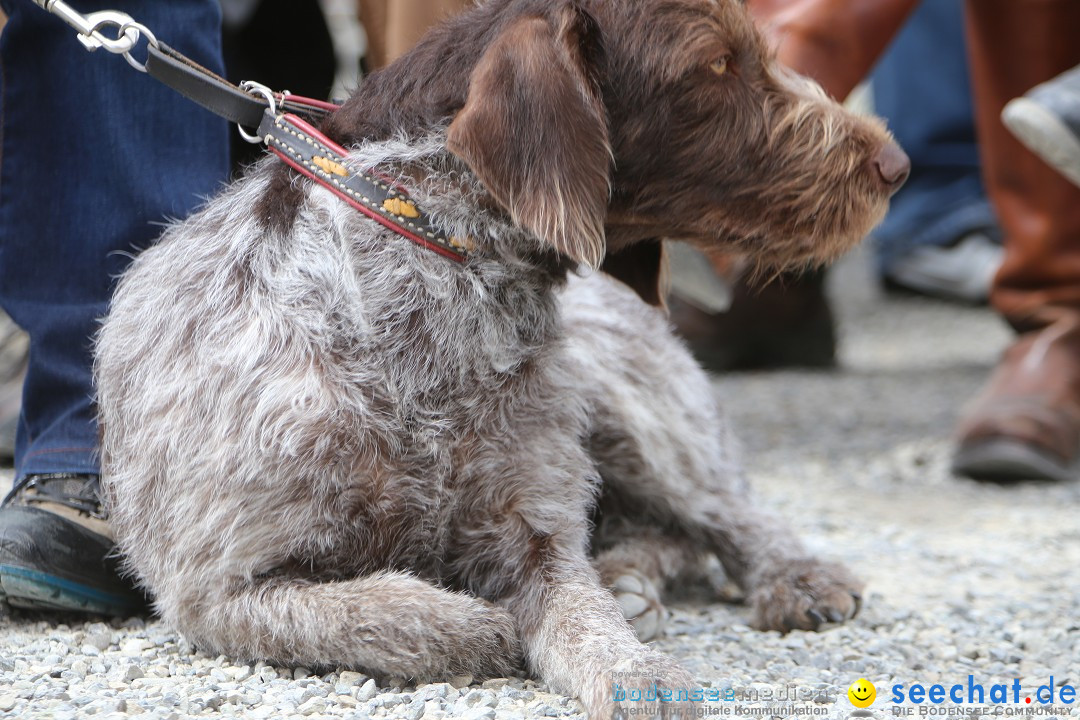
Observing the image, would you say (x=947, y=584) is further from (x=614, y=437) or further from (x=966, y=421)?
(x=966, y=421)

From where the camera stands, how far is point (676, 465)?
369cm

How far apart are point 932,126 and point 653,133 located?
7343mm

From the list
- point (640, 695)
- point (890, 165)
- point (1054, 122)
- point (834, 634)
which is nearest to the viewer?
point (640, 695)

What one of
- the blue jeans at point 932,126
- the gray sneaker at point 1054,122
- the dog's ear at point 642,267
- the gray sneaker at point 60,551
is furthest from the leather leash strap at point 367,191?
the blue jeans at point 932,126

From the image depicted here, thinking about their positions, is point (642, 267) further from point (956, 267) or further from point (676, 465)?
point (956, 267)

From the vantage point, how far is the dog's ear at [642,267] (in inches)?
132

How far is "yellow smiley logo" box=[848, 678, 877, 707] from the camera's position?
2706mm

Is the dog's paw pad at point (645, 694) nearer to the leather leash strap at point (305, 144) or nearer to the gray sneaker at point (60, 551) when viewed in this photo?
the leather leash strap at point (305, 144)

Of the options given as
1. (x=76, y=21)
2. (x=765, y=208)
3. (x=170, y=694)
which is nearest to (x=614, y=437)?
(x=765, y=208)

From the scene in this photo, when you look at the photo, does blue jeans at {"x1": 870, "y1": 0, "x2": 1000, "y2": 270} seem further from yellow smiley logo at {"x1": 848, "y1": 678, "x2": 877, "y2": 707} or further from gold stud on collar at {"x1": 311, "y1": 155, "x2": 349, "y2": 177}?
gold stud on collar at {"x1": 311, "y1": 155, "x2": 349, "y2": 177}

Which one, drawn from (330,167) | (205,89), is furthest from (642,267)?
(205,89)

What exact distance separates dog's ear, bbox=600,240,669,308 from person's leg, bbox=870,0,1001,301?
6334mm

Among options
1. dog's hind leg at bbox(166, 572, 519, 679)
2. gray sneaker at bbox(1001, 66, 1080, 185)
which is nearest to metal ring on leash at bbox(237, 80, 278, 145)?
dog's hind leg at bbox(166, 572, 519, 679)

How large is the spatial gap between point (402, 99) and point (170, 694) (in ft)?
4.58
